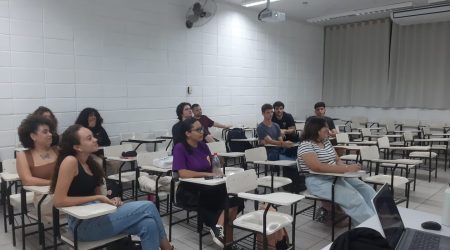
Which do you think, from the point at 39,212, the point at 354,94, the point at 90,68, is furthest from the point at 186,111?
the point at 354,94

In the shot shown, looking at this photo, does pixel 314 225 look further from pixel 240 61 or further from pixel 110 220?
pixel 240 61

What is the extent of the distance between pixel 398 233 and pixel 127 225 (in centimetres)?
155

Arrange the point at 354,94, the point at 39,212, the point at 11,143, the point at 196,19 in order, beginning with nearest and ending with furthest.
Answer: the point at 39,212, the point at 11,143, the point at 196,19, the point at 354,94

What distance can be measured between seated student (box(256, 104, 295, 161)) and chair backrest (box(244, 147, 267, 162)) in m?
0.50

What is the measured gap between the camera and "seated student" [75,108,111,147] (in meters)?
4.73

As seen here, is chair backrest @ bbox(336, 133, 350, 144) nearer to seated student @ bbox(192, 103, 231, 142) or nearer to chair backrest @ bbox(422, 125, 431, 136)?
seated student @ bbox(192, 103, 231, 142)

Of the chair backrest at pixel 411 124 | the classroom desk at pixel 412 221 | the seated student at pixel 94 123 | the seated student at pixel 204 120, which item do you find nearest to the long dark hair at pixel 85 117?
the seated student at pixel 94 123

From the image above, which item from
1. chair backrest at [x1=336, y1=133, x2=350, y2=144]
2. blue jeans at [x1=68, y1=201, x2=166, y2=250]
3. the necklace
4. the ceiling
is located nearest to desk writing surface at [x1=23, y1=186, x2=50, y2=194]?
the necklace

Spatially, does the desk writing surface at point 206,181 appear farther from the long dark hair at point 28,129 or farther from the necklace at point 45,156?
the long dark hair at point 28,129

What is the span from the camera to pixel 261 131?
4.91m

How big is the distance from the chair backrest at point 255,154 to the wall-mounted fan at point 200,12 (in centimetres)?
283

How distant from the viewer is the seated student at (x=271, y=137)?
462cm

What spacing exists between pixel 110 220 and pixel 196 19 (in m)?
4.35

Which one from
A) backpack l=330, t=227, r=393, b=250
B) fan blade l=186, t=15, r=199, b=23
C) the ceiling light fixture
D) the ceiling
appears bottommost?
backpack l=330, t=227, r=393, b=250
